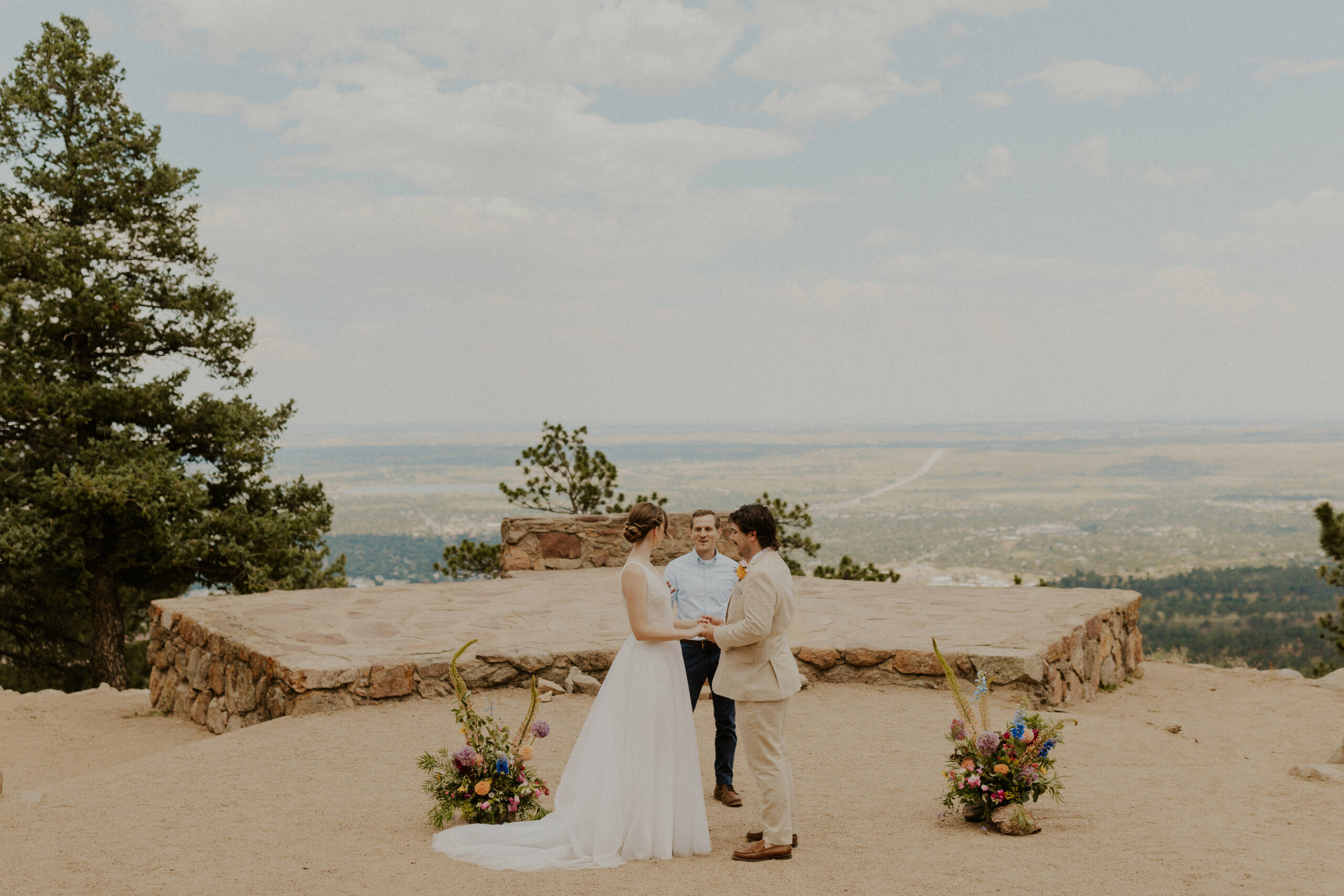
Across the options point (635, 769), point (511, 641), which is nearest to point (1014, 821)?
point (635, 769)

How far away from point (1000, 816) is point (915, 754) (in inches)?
70.9

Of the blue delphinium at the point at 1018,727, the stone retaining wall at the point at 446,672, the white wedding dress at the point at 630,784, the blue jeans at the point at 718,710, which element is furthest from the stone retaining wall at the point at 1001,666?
the white wedding dress at the point at 630,784

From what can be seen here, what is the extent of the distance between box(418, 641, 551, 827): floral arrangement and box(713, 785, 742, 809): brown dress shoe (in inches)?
44.2

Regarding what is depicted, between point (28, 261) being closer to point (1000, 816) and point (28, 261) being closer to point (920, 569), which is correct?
point (1000, 816)

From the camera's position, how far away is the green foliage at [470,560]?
54.9ft

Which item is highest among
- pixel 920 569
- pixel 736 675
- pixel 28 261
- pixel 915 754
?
pixel 28 261

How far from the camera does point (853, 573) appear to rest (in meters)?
16.4

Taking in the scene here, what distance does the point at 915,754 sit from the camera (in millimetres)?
6895

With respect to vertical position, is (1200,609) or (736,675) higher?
(736,675)

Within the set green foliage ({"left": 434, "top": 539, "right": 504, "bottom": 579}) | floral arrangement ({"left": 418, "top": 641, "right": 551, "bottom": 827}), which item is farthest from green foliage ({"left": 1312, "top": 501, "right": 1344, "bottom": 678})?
green foliage ({"left": 434, "top": 539, "right": 504, "bottom": 579})

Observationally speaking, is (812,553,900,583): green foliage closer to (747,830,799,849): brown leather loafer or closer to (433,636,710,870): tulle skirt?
(747,830,799,849): brown leather loafer

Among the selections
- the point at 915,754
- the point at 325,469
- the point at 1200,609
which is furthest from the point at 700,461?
the point at 915,754

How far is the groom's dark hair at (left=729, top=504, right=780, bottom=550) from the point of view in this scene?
15.4 feet

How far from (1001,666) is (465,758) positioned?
505cm
